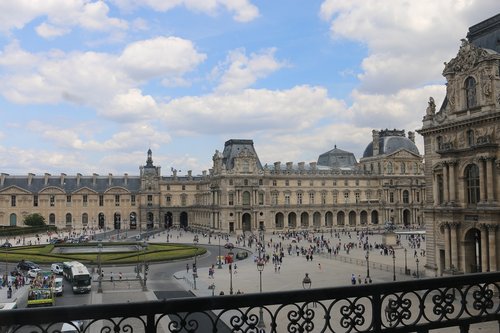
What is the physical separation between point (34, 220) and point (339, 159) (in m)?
64.4

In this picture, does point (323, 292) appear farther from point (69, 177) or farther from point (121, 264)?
point (69, 177)

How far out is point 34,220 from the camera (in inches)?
3861

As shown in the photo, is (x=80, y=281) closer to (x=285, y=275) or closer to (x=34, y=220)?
(x=285, y=275)

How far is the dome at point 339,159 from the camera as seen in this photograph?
11588cm

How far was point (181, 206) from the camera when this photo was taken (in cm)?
11356

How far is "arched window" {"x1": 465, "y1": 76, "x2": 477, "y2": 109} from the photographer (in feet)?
109

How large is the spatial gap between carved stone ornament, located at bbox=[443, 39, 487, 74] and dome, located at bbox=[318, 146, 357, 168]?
80.1m

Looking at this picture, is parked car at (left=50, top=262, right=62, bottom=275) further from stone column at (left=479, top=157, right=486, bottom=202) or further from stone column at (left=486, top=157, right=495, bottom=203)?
stone column at (left=486, top=157, right=495, bottom=203)

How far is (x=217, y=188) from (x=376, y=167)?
33.8 m

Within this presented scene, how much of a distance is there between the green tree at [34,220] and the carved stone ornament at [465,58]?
84312mm

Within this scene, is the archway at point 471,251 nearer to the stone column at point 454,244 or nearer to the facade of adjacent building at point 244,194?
the stone column at point 454,244

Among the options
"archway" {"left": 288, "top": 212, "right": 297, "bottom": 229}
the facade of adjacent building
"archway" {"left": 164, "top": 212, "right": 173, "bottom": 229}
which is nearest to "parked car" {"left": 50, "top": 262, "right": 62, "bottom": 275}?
the facade of adjacent building

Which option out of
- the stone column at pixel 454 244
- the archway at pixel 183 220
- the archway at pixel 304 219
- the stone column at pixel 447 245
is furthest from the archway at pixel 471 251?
the archway at pixel 183 220

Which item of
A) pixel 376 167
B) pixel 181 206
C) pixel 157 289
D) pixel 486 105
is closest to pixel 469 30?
pixel 486 105
